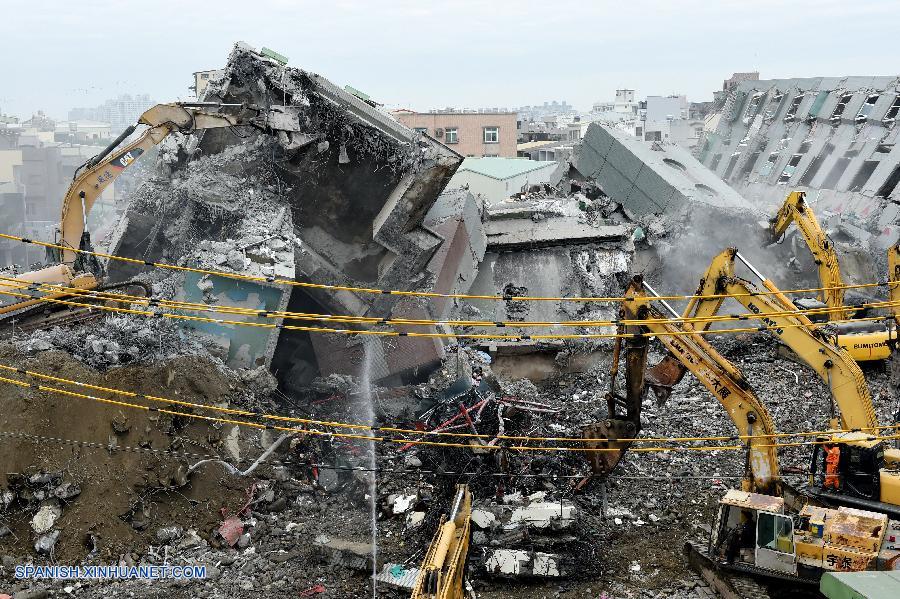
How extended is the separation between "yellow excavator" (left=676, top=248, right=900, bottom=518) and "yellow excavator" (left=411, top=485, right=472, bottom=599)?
11.2 ft

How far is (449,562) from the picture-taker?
26.9 ft

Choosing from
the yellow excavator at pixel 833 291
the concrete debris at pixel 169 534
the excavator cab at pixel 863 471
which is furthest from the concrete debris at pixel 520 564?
the yellow excavator at pixel 833 291

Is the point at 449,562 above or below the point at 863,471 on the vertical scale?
below

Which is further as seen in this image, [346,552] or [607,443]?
[607,443]

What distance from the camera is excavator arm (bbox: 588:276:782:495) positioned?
991 centimetres

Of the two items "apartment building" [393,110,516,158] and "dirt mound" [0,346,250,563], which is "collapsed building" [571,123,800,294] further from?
"apartment building" [393,110,516,158]

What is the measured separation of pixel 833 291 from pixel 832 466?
19.3 ft

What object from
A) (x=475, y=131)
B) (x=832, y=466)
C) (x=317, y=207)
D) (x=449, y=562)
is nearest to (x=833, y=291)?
(x=832, y=466)

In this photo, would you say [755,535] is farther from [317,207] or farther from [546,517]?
[317,207]

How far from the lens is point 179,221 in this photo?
15734mm

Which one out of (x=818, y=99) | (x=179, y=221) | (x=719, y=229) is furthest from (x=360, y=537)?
(x=818, y=99)

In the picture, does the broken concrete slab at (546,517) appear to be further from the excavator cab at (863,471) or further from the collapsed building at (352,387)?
the excavator cab at (863,471)

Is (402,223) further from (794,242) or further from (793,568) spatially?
(794,242)

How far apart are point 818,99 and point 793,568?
21.1 m
